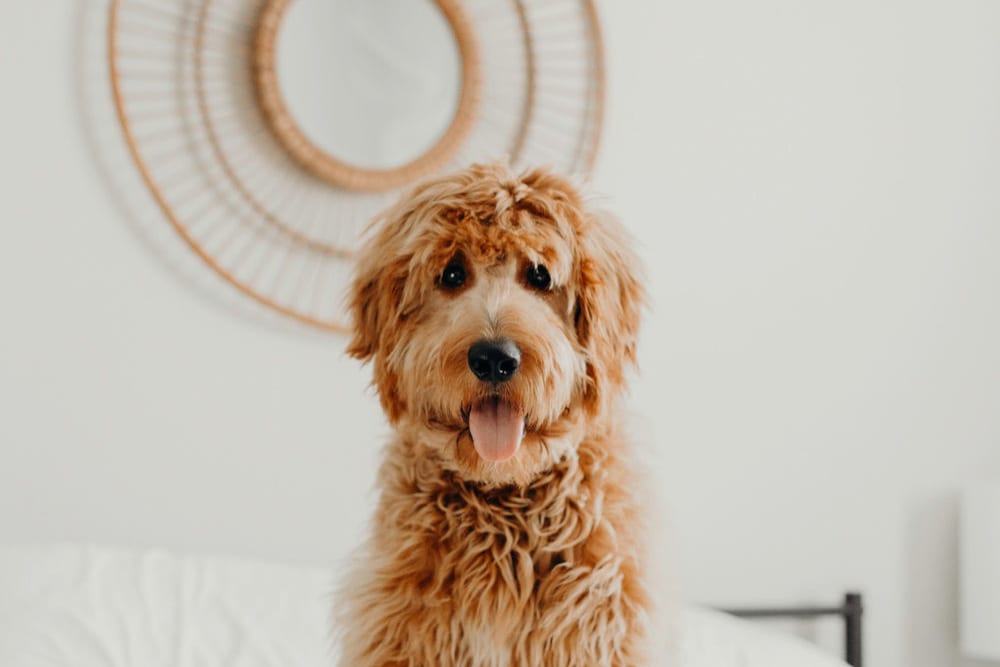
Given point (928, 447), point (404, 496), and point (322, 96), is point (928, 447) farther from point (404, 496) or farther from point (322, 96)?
point (404, 496)

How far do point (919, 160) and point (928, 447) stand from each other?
914 mm

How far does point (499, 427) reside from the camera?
1260 mm

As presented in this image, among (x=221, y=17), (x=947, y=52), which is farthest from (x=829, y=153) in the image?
(x=221, y=17)

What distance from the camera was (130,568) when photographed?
229 cm

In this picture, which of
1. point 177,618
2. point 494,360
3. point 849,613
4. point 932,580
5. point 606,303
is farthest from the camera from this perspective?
point 932,580

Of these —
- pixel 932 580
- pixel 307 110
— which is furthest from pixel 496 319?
pixel 932 580

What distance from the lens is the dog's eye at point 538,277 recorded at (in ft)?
4.32

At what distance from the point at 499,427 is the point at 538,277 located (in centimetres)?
20

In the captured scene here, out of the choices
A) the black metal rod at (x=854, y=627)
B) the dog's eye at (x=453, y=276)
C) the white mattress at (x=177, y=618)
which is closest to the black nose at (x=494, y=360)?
the dog's eye at (x=453, y=276)

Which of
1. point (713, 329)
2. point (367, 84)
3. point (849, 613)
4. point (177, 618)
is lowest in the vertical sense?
point (177, 618)

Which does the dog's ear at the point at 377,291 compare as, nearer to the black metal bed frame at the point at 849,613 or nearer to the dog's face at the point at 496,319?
the dog's face at the point at 496,319

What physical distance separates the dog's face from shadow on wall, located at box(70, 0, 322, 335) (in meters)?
1.49

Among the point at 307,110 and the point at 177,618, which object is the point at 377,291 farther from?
the point at 307,110

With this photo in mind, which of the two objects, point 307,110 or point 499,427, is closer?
point 499,427
